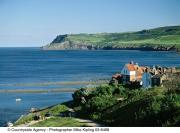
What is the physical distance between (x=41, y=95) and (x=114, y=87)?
4.35 meters

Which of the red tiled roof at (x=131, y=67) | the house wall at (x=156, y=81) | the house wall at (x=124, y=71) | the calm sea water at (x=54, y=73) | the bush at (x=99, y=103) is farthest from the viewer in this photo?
the calm sea water at (x=54, y=73)

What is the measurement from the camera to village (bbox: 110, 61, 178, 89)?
1241cm

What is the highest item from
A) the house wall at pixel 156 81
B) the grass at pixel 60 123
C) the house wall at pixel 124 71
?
the house wall at pixel 124 71

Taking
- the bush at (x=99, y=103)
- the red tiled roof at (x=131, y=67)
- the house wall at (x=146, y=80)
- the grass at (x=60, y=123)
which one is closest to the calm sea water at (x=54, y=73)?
the red tiled roof at (x=131, y=67)

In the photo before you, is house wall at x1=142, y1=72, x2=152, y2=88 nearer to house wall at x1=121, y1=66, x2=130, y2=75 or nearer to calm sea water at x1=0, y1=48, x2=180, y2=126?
calm sea water at x1=0, y1=48, x2=180, y2=126

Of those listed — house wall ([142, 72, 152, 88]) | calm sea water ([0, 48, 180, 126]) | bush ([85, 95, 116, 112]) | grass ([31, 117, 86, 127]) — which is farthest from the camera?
calm sea water ([0, 48, 180, 126])

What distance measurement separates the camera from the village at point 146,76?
12414mm

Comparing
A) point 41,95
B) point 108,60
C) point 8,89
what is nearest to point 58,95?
point 41,95

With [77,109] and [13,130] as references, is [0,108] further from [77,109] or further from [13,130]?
[13,130]

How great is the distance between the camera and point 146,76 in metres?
12.8

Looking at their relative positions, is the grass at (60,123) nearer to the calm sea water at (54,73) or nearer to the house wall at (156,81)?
the calm sea water at (54,73)

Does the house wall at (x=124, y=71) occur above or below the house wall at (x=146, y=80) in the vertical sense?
above

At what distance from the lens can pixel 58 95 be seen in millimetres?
16938

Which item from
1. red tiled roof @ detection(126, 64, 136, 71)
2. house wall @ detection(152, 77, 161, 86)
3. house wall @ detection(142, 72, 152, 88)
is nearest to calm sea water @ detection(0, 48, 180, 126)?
red tiled roof @ detection(126, 64, 136, 71)
